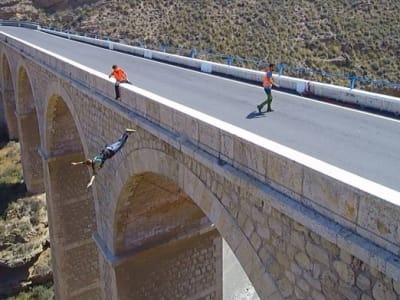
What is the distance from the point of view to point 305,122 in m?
7.64

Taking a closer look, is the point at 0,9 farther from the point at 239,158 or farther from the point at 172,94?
the point at 239,158

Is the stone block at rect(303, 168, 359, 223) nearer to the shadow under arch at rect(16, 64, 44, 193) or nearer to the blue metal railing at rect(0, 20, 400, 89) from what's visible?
the blue metal railing at rect(0, 20, 400, 89)

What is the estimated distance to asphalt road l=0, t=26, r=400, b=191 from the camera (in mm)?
5480

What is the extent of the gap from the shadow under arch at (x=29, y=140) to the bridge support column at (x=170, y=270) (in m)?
14.1

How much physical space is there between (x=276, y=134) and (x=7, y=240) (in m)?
16.0

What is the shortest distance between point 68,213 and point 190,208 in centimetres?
742

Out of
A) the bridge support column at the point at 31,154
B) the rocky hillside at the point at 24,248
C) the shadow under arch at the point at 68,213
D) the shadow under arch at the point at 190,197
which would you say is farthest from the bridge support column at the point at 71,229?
the bridge support column at the point at 31,154

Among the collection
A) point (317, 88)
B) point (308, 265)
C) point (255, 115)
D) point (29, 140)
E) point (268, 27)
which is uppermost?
point (268, 27)

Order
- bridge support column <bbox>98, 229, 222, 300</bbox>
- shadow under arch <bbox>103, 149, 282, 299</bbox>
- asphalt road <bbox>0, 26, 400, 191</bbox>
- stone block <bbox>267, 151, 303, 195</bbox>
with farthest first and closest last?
bridge support column <bbox>98, 229, 222, 300</bbox>, asphalt road <bbox>0, 26, 400, 191</bbox>, shadow under arch <bbox>103, 149, 282, 299</bbox>, stone block <bbox>267, 151, 303, 195</bbox>

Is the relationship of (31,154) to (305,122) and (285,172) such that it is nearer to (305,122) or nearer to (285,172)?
(305,122)

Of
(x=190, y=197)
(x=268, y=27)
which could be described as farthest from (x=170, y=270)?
(x=268, y=27)

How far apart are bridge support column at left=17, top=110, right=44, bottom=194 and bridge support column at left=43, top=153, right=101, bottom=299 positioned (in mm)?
7237

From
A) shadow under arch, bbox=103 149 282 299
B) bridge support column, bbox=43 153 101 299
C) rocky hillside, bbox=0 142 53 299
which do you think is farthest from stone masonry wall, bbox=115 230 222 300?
rocky hillside, bbox=0 142 53 299

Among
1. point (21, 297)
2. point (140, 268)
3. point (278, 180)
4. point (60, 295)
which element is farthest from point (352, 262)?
point (21, 297)
